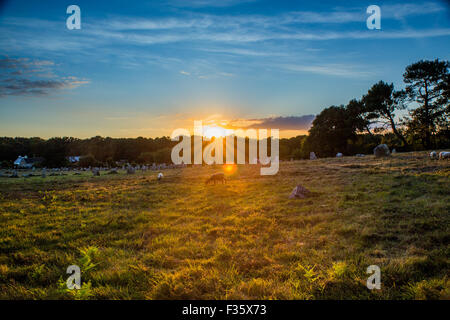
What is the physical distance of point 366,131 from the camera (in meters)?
45.2

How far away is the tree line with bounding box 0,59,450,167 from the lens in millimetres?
34969

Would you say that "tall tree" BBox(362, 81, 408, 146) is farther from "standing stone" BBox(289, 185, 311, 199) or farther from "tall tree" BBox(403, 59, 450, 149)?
"standing stone" BBox(289, 185, 311, 199)

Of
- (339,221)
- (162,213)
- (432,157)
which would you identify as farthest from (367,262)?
(432,157)

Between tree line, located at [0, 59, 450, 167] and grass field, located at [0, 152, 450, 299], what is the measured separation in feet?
119

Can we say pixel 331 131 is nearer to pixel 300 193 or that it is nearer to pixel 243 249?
pixel 300 193

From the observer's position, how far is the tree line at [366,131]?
35.0m

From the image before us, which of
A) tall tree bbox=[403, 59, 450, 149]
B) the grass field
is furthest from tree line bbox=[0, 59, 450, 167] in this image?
the grass field

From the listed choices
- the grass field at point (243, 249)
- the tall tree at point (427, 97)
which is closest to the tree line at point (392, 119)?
the tall tree at point (427, 97)

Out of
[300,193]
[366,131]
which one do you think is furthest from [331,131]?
[300,193]

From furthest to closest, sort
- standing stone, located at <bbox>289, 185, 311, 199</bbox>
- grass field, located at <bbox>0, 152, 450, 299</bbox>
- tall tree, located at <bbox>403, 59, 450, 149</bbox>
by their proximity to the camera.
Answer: tall tree, located at <bbox>403, 59, 450, 149</bbox> < standing stone, located at <bbox>289, 185, 311, 199</bbox> < grass field, located at <bbox>0, 152, 450, 299</bbox>

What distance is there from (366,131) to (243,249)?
50.6 meters
